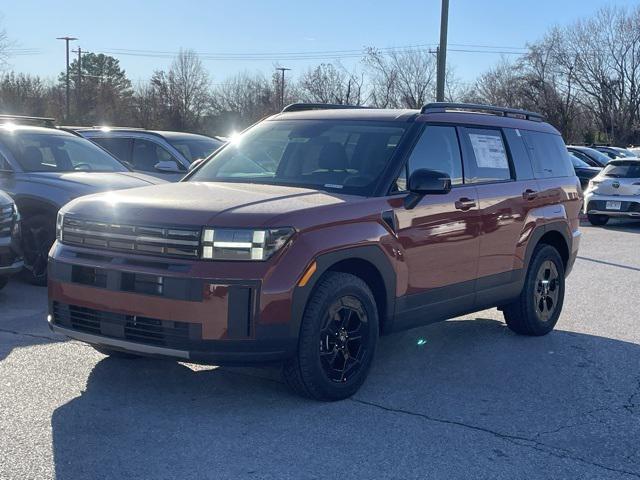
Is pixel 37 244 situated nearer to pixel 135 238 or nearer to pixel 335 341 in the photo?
pixel 135 238

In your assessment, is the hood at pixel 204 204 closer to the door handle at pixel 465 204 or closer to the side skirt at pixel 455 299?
the side skirt at pixel 455 299

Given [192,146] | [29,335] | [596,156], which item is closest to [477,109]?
[29,335]

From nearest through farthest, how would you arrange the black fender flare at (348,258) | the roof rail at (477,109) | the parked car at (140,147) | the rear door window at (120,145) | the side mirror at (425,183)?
1. the black fender flare at (348,258)
2. the side mirror at (425,183)
3. the roof rail at (477,109)
4. the parked car at (140,147)
5. the rear door window at (120,145)

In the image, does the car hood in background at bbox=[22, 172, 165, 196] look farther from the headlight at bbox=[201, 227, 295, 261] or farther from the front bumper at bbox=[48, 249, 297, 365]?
the headlight at bbox=[201, 227, 295, 261]

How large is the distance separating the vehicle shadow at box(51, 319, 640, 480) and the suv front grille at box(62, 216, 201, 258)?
0.97 metres

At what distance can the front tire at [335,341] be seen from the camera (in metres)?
5.02

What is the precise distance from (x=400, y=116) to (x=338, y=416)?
2.30m

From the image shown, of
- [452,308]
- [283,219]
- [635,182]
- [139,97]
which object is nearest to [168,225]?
[283,219]

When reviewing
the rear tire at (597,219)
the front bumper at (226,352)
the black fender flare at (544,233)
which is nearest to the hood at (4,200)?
the front bumper at (226,352)

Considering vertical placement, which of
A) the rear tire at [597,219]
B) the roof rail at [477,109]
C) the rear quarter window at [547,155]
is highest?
the roof rail at [477,109]

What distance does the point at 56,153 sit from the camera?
9898 mm

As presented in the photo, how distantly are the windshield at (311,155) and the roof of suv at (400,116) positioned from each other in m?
0.08

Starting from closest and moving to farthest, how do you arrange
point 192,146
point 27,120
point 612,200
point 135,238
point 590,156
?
point 135,238 < point 27,120 < point 192,146 < point 612,200 < point 590,156

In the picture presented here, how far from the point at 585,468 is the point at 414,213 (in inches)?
81.3
